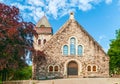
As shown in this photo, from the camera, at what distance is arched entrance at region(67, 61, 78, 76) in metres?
47.7

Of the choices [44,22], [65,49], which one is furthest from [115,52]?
[44,22]

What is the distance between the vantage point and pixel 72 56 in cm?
4788

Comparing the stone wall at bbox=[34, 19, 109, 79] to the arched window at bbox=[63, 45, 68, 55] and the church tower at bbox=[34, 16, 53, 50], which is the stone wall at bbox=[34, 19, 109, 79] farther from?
the church tower at bbox=[34, 16, 53, 50]

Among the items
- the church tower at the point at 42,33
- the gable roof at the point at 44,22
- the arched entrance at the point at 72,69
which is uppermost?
the gable roof at the point at 44,22

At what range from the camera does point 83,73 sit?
155 ft

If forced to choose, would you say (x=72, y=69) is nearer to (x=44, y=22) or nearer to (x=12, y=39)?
(x=12, y=39)

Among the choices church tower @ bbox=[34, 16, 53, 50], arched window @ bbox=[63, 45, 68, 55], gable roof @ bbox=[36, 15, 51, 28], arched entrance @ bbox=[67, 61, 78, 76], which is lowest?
arched entrance @ bbox=[67, 61, 78, 76]

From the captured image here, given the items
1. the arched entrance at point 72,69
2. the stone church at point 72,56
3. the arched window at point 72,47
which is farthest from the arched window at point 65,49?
the arched entrance at point 72,69

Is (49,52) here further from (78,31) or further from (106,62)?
(106,62)

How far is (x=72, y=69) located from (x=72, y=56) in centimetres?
203

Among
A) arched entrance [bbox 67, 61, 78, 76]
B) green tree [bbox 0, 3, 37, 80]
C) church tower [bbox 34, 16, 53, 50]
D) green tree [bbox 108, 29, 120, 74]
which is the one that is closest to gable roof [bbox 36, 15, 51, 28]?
church tower [bbox 34, 16, 53, 50]

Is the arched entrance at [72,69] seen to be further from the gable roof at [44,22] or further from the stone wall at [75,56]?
the gable roof at [44,22]

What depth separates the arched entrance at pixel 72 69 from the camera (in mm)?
47656

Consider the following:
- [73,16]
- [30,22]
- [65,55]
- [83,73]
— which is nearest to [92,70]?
[83,73]
